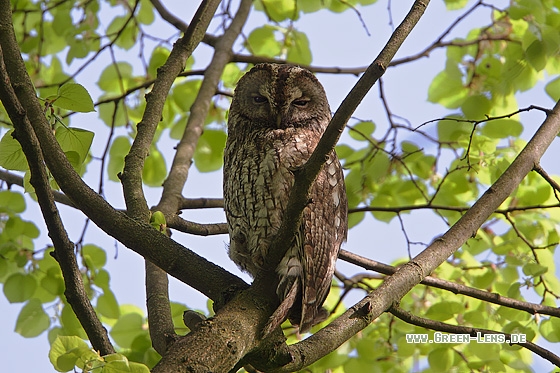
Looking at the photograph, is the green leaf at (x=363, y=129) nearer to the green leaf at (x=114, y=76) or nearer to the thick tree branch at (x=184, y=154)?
the thick tree branch at (x=184, y=154)

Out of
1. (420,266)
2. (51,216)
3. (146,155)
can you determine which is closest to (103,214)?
(51,216)

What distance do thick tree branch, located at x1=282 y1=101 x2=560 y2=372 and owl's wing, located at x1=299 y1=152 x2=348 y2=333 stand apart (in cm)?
31

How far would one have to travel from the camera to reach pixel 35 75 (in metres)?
3.87

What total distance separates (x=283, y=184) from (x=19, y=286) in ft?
4.28

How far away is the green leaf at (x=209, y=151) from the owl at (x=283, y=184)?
1.76 ft

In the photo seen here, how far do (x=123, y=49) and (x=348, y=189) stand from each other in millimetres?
2135

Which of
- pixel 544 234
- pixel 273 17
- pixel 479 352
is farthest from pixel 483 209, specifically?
pixel 273 17

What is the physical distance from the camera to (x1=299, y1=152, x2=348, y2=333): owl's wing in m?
2.12

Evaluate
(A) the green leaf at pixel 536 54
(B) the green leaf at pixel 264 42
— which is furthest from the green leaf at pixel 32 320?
(A) the green leaf at pixel 536 54

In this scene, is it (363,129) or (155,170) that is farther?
(155,170)

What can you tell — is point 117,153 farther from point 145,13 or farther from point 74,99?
point 74,99

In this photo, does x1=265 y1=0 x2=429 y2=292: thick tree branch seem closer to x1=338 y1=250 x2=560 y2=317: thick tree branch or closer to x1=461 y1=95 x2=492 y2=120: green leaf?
x1=338 y1=250 x2=560 y2=317: thick tree branch

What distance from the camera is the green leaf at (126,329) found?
104 inches

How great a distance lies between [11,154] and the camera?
1.67 m
